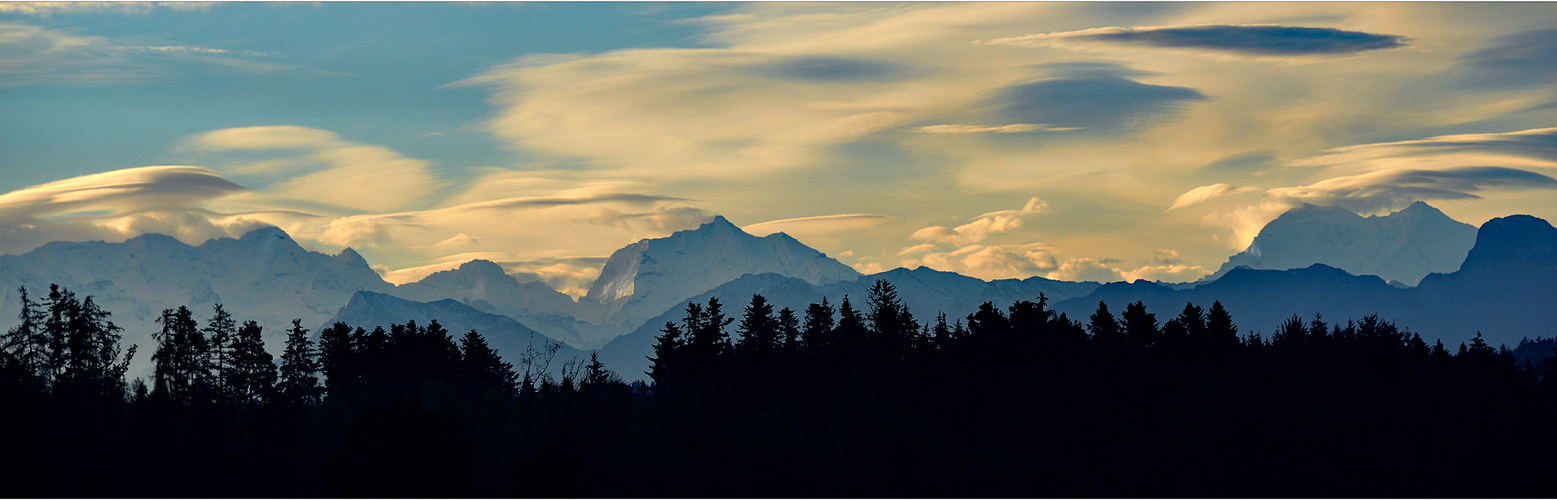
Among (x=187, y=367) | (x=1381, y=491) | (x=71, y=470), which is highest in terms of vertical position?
(x=187, y=367)

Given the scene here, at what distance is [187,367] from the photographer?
99500 millimetres

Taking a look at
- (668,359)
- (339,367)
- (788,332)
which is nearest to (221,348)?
(339,367)

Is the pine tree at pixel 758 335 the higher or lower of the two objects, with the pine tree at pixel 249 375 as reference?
higher

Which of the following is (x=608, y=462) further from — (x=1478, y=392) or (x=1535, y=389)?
(x=1535, y=389)

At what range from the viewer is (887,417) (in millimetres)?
105750

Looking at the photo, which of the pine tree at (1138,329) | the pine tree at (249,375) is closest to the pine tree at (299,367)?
the pine tree at (249,375)

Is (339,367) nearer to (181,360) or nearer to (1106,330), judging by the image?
(181,360)

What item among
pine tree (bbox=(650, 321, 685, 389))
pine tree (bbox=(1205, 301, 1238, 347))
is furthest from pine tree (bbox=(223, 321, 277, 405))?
pine tree (bbox=(1205, 301, 1238, 347))

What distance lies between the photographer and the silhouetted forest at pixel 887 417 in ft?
308

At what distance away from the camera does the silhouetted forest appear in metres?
93.9

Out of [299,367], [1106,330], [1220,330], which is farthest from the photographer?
[299,367]

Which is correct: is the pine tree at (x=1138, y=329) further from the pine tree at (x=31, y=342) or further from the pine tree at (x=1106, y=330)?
the pine tree at (x=31, y=342)

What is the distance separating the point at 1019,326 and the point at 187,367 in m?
69.6

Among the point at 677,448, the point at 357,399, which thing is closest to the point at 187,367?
the point at 357,399
